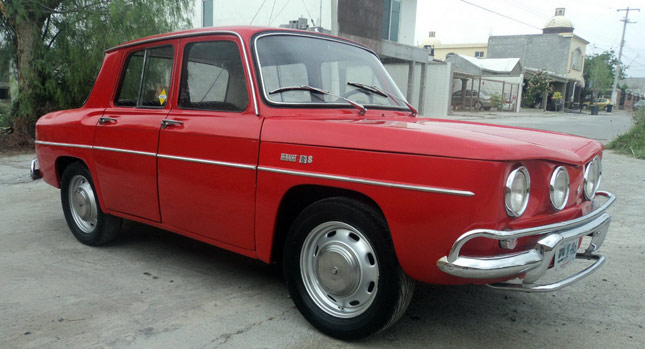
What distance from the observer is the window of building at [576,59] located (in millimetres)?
55066

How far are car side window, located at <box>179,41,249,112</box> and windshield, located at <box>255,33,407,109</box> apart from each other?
192 millimetres

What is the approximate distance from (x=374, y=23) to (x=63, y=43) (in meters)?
13.1

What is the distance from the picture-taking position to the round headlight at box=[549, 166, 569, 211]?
8.47 ft

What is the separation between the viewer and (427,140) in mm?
2428

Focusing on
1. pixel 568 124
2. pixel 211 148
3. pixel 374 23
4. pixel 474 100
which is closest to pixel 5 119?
pixel 211 148

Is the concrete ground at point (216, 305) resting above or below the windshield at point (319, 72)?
below

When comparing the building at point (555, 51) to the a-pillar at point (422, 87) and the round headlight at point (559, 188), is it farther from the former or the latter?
the round headlight at point (559, 188)

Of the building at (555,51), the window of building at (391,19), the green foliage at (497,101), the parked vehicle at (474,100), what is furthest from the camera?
the building at (555,51)

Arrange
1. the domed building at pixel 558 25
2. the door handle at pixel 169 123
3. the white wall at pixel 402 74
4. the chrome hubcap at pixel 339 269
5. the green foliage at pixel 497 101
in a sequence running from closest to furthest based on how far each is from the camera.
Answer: the chrome hubcap at pixel 339 269 → the door handle at pixel 169 123 → the white wall at pixel 402 74 → the green foliage at pixel 497 101 → the domed building at pixel 558 25

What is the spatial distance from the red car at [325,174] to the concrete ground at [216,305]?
1.17 ft

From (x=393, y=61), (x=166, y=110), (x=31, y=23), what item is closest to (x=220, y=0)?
(x=393, y=61)

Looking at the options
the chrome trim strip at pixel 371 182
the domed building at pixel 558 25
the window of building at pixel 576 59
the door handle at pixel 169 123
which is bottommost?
the chrome trim strip at pixel 371 182

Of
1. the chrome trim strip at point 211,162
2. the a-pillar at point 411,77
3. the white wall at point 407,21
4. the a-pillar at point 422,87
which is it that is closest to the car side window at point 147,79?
the chrome trim strip at point 211,162

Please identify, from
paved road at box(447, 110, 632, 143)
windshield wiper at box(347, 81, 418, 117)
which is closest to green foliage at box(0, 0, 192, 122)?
windshield wiper at box(347, 81, 418, 117)
